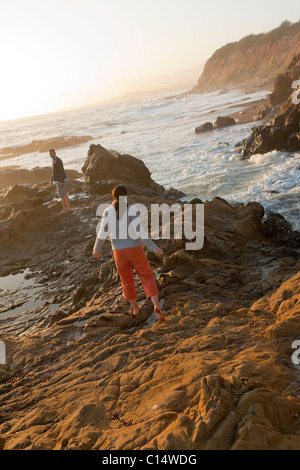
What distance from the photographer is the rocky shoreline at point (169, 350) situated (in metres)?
2.38

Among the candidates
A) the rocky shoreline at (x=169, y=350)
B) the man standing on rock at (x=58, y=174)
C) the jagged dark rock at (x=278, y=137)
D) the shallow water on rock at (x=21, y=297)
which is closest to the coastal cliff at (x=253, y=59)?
the jagged dark rock at (x=278, y=137)

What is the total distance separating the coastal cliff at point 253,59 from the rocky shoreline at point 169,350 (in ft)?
183

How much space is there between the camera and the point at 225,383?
2.56m

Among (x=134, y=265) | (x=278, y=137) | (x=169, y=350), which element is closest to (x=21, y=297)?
(x=134, y=265)

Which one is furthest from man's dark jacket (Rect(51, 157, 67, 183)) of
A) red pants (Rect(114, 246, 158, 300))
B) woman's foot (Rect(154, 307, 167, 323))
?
woman's foot (Rect(154, 307, 167, 323))

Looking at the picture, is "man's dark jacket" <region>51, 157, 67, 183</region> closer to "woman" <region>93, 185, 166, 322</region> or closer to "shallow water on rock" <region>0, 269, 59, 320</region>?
"shallow water on rock" <region>0, 269, 59, 320</region>

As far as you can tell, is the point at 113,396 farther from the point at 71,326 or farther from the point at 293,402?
the point at 71,326

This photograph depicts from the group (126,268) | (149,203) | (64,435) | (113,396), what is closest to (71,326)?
(126,268)

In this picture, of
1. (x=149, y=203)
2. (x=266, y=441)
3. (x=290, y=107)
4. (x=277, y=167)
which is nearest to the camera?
(x=266, y=441)

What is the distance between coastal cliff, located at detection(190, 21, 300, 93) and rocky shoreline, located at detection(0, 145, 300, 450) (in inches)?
2193

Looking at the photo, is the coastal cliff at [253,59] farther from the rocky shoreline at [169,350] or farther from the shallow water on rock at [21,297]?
the shallow water on rock at [21,297]

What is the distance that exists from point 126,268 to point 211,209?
13.9 feet

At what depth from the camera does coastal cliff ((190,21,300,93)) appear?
59625 millimetres

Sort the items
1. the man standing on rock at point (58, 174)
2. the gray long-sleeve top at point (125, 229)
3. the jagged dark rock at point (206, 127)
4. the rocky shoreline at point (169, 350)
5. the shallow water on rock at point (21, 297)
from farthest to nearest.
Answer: the jagged dark rock at point (206, 127)
the man standing on rock at point (58, 174)
the shallow water on rock at point (21, 297)
the gray long-sleeve top at point (125, 229)
the rocky shoreline at point (169, 350)
